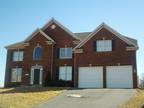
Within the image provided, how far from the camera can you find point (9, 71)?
44281mm

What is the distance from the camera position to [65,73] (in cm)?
4012

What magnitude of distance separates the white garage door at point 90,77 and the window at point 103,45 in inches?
96.0

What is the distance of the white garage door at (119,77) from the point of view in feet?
115

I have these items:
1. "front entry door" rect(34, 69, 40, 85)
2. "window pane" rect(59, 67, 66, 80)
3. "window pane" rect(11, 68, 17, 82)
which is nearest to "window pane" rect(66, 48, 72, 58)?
"window pane" rect(59, 67, 66, 80)

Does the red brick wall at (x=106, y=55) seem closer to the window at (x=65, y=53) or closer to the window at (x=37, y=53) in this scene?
the window at (x=65, y=53)

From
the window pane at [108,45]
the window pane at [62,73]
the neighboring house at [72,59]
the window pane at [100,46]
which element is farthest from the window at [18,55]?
the window pane at [108,45]

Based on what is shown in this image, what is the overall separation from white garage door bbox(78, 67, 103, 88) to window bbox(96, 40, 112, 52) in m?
2.44

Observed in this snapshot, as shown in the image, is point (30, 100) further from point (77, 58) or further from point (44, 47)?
point (44, 47)

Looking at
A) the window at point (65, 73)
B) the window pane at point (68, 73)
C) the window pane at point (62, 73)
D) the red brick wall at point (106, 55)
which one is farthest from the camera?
the window pane at point (62, 73)

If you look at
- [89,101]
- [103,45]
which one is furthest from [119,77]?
[89,101]

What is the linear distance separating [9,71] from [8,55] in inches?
102

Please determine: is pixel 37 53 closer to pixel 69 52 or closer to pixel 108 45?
pixel 69 52

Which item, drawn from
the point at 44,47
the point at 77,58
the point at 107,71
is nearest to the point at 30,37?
the point at 44,47

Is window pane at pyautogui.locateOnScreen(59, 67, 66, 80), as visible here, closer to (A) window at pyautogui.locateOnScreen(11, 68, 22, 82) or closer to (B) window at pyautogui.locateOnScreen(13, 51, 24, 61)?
(A) window at pyautogui.locateOnScreen(11, 68, 22, 82)
